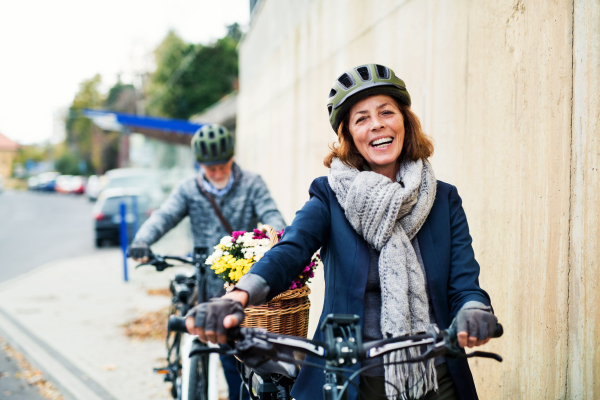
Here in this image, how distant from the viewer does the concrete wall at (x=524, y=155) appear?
8.45 ft

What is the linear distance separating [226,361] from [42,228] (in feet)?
64.6

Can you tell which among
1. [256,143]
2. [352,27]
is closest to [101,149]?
[256,143]

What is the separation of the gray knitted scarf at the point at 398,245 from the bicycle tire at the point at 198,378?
1.92 metres

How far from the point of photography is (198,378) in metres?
3.52

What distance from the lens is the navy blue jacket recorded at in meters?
1.93

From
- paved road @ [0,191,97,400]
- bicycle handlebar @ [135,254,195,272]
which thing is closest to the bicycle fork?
bicycle handlebar @ [135,254,195,272]

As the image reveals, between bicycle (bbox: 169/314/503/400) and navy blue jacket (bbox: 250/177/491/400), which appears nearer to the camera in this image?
bicycle (bbox: 169/314/503/400)

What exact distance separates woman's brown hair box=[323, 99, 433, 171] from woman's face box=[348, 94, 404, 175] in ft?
0.17

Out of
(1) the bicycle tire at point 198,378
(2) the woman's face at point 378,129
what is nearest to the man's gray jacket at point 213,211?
(1) the bicycle tire at point 198,378

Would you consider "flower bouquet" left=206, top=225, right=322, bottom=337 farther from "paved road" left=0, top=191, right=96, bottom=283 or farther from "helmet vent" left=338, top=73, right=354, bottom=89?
"paved road" left=0, top=191, right=96, bottom=283

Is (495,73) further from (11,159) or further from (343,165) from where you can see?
(11,159)

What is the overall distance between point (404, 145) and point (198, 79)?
1381 inches

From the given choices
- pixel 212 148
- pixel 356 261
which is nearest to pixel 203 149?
pixel 212 148

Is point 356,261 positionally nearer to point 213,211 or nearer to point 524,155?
point 524,155
